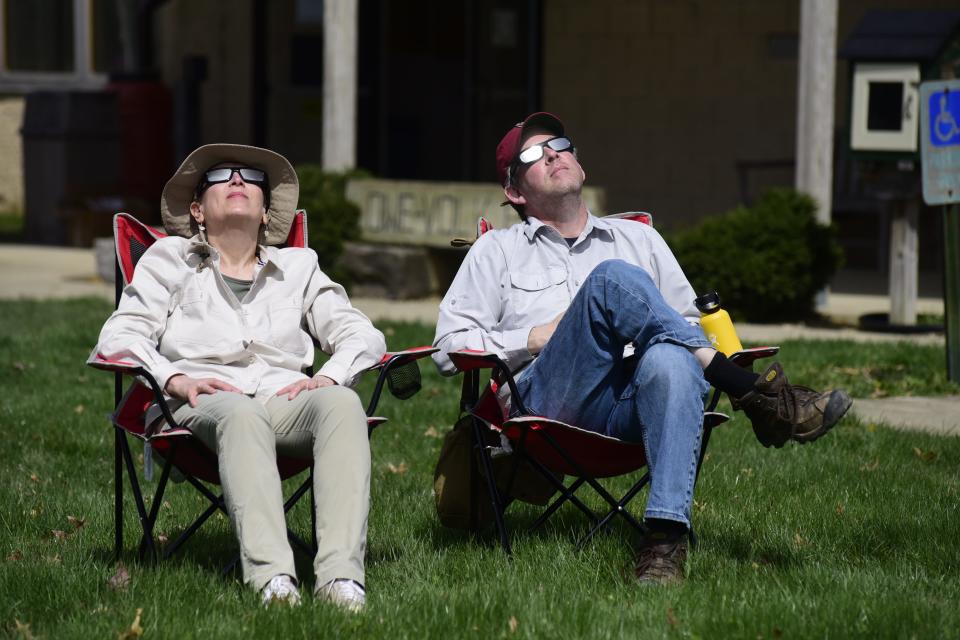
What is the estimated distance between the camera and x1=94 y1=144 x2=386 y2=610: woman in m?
3.69

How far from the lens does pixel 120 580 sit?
3957 millimetres

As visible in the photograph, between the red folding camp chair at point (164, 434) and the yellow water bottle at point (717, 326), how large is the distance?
2.73 feet

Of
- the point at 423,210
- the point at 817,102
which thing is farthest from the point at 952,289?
the point at 423,210

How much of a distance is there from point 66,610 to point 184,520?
110 cm

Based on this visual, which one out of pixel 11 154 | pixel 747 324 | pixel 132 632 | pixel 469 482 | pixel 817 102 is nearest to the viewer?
pixel 132 632

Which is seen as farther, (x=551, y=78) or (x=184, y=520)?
(x=551, y=78)

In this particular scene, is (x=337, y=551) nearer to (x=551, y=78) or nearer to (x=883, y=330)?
(x=883, y=330)

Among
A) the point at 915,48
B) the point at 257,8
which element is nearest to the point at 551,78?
the point at 257,8

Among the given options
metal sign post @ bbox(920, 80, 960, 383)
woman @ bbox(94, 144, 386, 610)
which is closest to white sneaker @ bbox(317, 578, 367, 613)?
woman @ bbox(94, 144, 386, 610)

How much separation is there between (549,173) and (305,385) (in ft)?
3.37

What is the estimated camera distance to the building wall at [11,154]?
17719 mm

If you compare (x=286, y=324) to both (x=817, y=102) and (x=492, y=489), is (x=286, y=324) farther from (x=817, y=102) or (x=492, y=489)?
(x=817, y=102)

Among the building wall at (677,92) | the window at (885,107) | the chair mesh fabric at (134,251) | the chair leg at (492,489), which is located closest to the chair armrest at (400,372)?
the chair leg at (492,489)

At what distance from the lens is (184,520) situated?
484 centimetres
